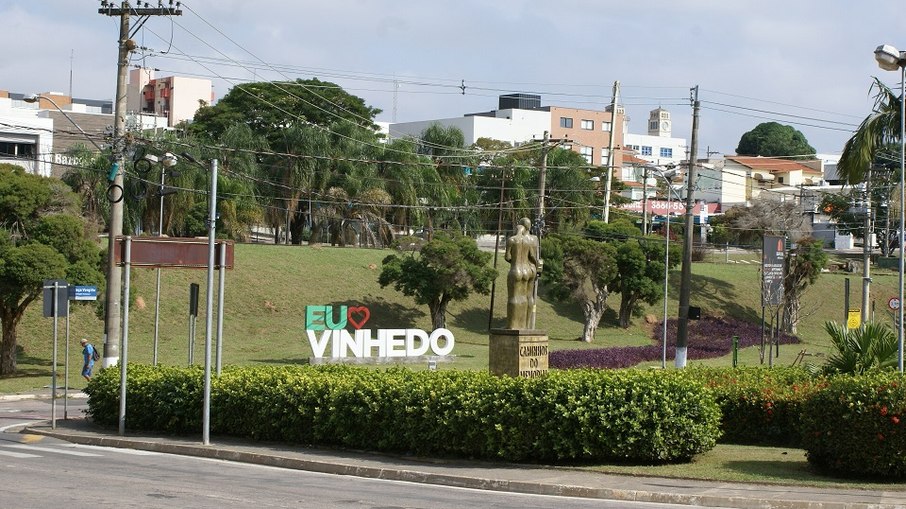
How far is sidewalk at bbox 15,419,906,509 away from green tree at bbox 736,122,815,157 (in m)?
134

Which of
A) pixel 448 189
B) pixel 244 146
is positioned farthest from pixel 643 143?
pixel 244 146

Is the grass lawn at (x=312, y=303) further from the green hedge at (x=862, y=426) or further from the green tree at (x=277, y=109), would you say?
the green hedge at (x=862, y=426)

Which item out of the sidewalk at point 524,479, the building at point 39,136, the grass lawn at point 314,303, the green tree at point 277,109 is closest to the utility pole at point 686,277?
the grass lawn at point 314,303

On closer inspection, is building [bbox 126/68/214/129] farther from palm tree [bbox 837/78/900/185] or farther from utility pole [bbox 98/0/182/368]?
palm tree [bbox 837/78/900/185]

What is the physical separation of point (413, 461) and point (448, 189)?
57879 mm

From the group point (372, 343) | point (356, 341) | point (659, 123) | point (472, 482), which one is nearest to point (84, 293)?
point (472, 482)

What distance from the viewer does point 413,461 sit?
17.7 metres

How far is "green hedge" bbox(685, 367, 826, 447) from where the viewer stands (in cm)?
1888

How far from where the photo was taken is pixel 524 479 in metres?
15.6

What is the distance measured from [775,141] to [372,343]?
112830mm

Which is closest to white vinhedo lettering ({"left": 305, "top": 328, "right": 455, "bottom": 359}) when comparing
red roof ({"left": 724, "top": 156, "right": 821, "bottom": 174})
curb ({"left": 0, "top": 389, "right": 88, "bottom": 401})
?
curb ({"left": 0, "top": 389, "right": 88, "bottom": 401})

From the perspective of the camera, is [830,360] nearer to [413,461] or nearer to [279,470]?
[413,461]

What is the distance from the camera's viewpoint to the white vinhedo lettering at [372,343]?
144 feet

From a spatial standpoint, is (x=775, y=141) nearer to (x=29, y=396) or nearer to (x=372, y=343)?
(x=372, y=343)
